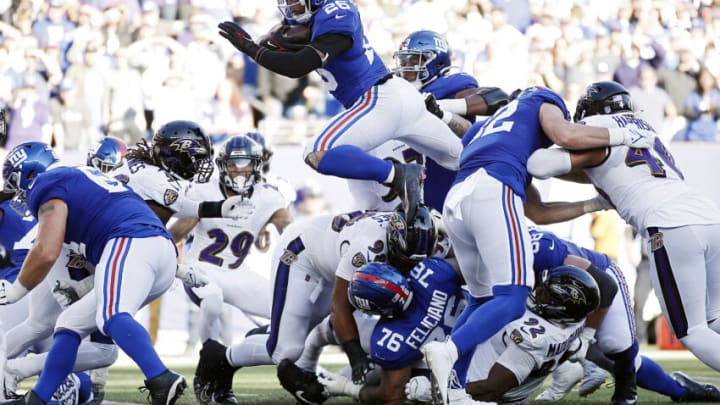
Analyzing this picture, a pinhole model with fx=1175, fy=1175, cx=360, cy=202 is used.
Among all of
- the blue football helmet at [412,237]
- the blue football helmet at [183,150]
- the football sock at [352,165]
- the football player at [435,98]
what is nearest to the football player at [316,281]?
the blue football helmet at [412,237]

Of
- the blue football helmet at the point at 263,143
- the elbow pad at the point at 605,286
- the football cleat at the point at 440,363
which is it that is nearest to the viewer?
the football cleat at the point at 440,363

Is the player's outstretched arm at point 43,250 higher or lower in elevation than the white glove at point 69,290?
higher

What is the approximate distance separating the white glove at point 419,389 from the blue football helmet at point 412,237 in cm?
72

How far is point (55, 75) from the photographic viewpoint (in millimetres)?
14086

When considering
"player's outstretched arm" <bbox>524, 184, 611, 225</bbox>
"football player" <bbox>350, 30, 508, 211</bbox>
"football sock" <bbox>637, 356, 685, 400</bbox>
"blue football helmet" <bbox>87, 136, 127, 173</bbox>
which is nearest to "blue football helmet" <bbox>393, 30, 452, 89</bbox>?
"football player" <bbox>350, 30, 508, 211</bbox>

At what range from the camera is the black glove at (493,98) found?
6969 millimetres

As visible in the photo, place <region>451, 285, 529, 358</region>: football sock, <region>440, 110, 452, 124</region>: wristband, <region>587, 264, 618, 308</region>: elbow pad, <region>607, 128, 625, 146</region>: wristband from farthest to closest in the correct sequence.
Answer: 1. <region>440, 110, 452, 124</region>: wristband
2. <region>587, 264, 618, 308</region>: elbow pad
3. <region>607, 128, 625, 146</region>: wristband
4. <region>451, 285, 529, 358</region>: football sock

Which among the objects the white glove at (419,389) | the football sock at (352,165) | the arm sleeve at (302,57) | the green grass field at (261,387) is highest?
the arm sleeve at (302,57)

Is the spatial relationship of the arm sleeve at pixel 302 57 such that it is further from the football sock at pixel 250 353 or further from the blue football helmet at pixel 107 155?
the blue football helmet at pixel 107 155

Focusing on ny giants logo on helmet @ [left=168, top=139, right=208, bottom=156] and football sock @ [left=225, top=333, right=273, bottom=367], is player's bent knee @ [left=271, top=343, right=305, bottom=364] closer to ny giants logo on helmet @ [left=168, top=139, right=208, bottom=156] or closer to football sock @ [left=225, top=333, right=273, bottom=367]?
football sock @ [left=225, top=333, right=273, bottom=367]

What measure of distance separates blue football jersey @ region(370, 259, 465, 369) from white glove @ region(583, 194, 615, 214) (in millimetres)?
862

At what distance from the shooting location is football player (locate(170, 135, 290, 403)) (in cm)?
782

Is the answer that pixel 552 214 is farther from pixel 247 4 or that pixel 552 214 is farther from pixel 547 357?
pixel 247 4

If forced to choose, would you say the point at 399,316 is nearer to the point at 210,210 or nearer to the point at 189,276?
the point at 189,276
